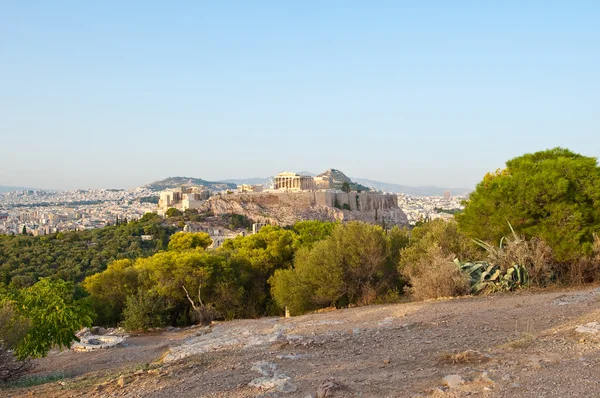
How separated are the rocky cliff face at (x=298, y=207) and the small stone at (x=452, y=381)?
5847cm

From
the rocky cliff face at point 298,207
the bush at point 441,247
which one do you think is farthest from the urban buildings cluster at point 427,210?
the bush at point 441,247

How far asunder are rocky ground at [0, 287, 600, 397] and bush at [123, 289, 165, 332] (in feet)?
16.8

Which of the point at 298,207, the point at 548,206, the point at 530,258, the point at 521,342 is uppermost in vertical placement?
the point at 548,206

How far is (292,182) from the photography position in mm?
86562

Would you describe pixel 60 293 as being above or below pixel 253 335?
above

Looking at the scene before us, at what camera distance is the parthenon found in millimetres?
86094

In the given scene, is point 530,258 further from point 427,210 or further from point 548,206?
point 427,210

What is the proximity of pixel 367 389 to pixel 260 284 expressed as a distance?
13509 mm

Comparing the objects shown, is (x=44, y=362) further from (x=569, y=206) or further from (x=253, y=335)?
(x=569, y=206)

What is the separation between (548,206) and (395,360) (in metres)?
7.15

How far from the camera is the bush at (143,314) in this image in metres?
14.1

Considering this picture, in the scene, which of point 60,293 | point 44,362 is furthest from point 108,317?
point 60,293

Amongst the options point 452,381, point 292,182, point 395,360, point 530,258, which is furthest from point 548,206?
point 292,182

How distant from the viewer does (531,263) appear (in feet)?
35.7
